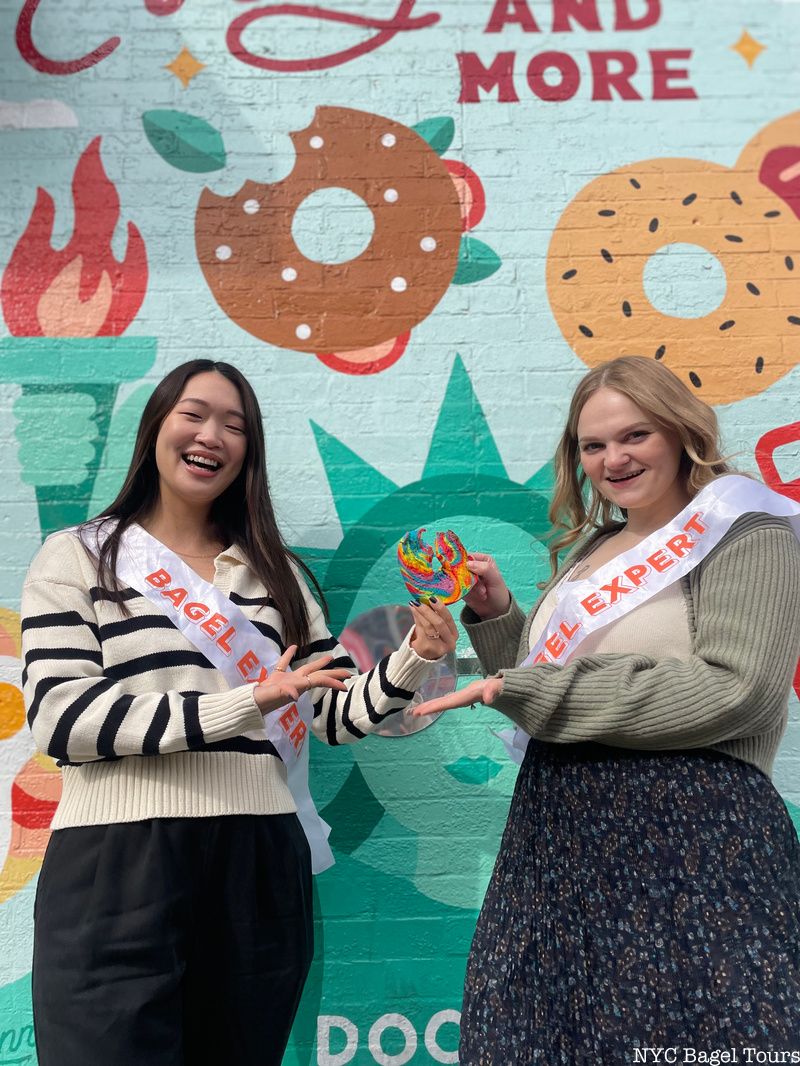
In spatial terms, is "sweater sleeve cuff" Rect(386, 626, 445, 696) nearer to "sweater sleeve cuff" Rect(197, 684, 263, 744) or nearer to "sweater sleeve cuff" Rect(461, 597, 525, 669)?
"sweater sleeve cuff" Rect(461, 597, 525, 669)

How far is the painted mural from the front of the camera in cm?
273

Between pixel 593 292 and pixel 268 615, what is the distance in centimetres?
147

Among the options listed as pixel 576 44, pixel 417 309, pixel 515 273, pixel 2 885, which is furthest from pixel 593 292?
pixel 2 885

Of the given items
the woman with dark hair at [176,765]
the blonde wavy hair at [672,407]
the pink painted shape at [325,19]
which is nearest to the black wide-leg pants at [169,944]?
the woman with dark hair at [176,765]

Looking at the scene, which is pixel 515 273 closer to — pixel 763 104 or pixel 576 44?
pixel 576 44

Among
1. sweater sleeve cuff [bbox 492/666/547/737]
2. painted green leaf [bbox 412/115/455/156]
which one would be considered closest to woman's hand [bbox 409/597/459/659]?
sweater sleeve cuff [bbox 492/666/547/737]

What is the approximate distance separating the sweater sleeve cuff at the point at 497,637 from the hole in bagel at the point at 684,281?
1255mm

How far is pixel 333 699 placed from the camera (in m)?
2.17

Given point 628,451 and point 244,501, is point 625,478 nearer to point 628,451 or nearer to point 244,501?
point 628,451

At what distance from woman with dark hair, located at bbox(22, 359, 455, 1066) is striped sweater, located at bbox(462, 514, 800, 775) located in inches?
13.6

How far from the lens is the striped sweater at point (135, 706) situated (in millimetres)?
1763

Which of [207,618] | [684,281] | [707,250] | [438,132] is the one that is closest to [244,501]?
[207,618]

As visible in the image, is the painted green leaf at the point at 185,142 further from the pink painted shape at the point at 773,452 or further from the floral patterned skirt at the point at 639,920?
the floral patterned skirt at the point at 639,920

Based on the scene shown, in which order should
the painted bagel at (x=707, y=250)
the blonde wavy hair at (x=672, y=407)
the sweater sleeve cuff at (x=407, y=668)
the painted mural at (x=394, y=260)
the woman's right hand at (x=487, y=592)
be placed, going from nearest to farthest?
the blonde wavy hair at (x=672, y=407) → the sweater sleeve cuff at (x=407, y=668) → the woman's right hand at (x=487, y=592) → the painted mural at (x=394, y=260) → the painted bagel at (x=707, y=250)
